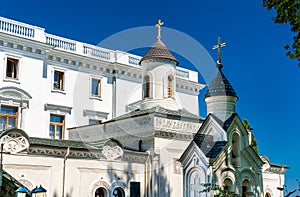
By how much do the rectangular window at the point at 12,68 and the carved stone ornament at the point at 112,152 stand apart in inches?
328

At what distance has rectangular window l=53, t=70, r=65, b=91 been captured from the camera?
2506 centimetres

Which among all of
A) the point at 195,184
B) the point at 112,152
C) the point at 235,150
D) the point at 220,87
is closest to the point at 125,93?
the point at 112,152

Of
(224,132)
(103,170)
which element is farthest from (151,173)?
(224,132)

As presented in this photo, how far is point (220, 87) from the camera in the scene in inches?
622

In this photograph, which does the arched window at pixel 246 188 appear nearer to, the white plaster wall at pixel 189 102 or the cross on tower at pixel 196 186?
the cross on tower at pixel 196 186

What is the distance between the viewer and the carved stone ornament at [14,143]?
14789 mm

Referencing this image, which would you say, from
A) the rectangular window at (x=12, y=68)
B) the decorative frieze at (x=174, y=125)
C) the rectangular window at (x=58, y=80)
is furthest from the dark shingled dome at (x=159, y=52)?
the rectangular window at (x=12, y=68)

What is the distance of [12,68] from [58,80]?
2.95 metres

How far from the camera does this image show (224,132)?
47.4 ft

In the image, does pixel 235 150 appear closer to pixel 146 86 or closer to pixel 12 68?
pixel 146 86

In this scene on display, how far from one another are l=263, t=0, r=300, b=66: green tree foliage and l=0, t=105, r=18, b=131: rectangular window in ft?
53.3

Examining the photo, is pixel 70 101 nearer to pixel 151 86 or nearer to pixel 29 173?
pixel 151 86

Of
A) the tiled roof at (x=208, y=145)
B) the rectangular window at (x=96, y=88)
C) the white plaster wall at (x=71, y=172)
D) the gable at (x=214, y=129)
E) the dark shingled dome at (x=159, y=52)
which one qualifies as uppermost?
the dark shingled dome at (x=159, y=52)

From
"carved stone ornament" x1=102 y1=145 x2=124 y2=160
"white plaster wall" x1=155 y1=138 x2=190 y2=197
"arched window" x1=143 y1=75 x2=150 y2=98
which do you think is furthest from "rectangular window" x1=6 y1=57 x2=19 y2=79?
"white plaster wall" x1=155 y1=138 x2=190 y2=197
